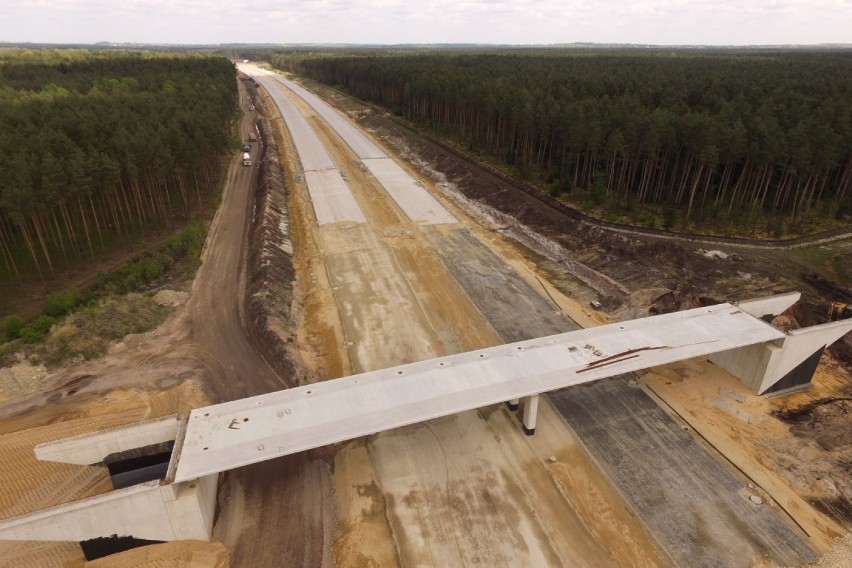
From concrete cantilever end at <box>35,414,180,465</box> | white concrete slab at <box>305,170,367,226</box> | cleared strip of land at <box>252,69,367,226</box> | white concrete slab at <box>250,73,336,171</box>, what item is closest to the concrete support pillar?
concrete cantilever end at <box>35,414,180,465</box>

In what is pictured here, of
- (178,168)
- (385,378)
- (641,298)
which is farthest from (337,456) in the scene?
(178,168)

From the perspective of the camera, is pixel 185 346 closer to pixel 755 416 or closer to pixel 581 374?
pixel 581 374

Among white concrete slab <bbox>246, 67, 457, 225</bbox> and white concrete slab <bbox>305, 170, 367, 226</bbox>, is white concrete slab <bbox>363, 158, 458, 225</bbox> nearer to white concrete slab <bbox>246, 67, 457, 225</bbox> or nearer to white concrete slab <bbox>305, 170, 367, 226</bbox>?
white concrete slab <bbox>246, 67, 457, 225</bbox>

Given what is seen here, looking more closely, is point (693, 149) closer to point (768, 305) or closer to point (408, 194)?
point (768, 305)

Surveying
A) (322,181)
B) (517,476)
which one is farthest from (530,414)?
(322,181)

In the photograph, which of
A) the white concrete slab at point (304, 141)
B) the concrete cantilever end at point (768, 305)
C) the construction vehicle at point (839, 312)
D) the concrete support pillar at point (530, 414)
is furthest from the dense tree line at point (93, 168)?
the construction vehicle at point (839, 312)
